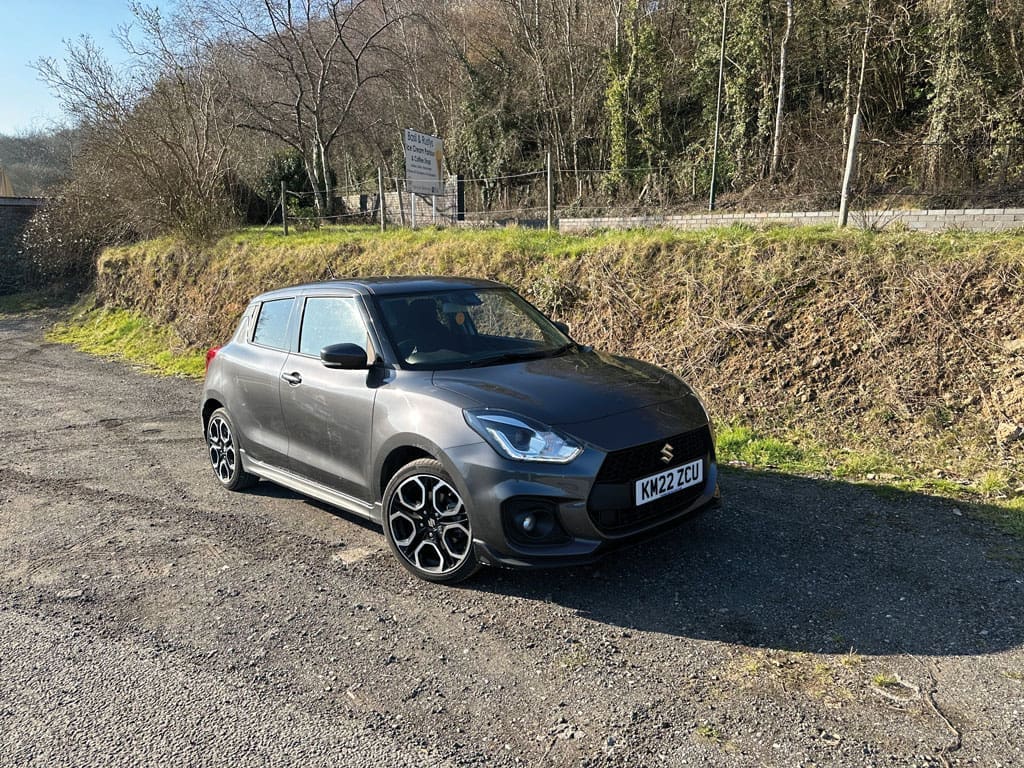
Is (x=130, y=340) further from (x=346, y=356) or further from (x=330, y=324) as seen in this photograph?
(x=346, y=356)

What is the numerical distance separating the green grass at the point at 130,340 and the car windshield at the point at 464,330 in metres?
8.27

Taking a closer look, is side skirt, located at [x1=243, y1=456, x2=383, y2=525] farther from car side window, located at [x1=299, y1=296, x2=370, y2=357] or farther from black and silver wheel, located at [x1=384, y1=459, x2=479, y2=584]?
car side window, located at [x1=299, y1=296, x2=370, y2=357]

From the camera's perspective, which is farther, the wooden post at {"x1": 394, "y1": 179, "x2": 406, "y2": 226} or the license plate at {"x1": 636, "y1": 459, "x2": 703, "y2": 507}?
the wooden post at {"x1": 394, "y1": 179, "x2": 406, "y2": 226}

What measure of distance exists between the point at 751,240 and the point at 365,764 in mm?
6830

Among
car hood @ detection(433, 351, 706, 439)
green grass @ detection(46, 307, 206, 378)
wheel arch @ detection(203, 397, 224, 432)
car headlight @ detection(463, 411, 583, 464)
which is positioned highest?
car hood @ detection(433, 351, 706, 439)

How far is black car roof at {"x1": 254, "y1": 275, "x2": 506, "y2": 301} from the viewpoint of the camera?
4.70m

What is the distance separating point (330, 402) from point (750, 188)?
1250cm

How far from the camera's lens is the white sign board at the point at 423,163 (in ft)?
48.3

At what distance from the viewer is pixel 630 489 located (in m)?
3.48

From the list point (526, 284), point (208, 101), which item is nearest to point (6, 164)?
point (208, 101)

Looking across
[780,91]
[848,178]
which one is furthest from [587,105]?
[848,178]

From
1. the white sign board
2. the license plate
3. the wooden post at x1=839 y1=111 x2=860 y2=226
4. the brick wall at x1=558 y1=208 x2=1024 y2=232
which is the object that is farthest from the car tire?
the white sign board

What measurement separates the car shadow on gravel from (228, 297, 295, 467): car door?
2059mm

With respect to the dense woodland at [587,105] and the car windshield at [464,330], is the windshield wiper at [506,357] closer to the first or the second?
the car windshield at [464,330]
